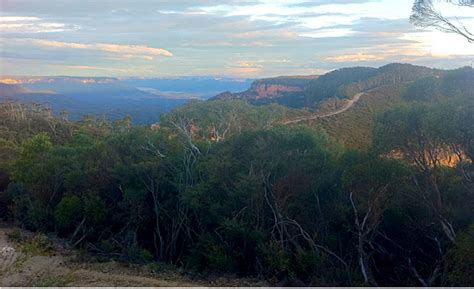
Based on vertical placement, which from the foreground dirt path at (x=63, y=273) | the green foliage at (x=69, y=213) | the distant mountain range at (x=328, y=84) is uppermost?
the distant mountain range at (x=328, y=84)

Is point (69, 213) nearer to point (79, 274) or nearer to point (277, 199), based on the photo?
point (79, 274)

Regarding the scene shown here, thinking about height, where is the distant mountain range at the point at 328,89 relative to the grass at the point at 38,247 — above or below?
above

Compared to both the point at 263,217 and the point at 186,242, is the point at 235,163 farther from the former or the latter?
the point at 186,242

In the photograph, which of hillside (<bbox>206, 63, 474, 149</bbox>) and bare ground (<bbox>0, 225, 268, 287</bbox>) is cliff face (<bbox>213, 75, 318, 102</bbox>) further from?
bare ground (<bbox>0, 225, 268, 287</bbox>)

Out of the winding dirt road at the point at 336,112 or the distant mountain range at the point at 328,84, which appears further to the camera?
the distant mountain range at the point at 328,84

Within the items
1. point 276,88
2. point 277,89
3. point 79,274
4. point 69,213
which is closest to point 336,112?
point 69,213

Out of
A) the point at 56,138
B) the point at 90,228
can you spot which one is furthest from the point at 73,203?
the point at 56,138

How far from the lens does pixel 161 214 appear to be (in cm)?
1648

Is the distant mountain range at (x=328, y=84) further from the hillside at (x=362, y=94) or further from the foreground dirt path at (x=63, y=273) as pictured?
the foreground dirt path at (x=63, y=273)

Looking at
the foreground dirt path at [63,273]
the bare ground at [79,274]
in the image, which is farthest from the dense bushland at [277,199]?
the foreground dirt path at [63,273]

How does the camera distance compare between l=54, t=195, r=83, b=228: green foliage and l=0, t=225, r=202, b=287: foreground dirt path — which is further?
l=54, t=195, r=83, b=228: green foliage

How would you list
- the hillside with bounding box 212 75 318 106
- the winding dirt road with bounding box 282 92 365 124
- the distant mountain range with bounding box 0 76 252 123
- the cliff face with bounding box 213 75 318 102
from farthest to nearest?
the distant mountain range with bounding box 0 76 252 123 → the cliff face with bounding box 213 75 318 102 → the hillside with bounding box 212 75 318 106 → the winding dirt road with bounding box 282 92 365 124

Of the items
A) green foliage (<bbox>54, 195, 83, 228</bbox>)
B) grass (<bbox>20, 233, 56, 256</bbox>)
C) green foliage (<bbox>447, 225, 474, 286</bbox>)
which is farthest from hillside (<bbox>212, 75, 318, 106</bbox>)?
green foliage (<bbox>447, 225, 474, 286</bbox>)

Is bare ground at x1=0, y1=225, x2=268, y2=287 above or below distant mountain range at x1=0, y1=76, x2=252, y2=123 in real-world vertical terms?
below
